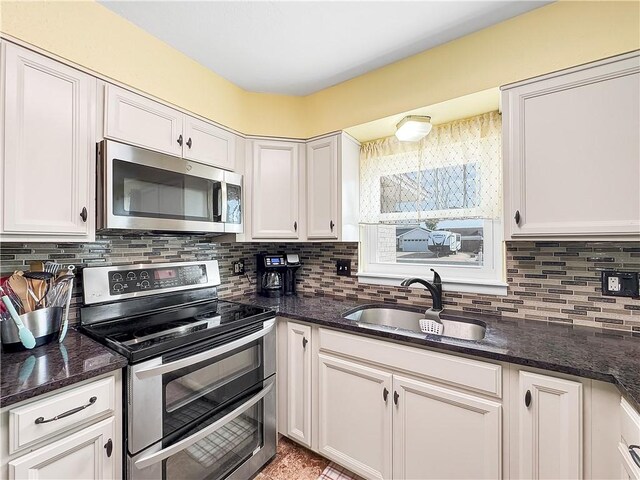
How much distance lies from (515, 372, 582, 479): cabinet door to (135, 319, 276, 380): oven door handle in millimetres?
1211

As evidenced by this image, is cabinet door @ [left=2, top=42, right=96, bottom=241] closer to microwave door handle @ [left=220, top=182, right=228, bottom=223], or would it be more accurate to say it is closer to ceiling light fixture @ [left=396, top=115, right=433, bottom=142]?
microwave door handle @ [left=220, top=182, right=228, bottom=223]

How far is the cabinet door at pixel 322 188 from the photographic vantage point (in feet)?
6.54

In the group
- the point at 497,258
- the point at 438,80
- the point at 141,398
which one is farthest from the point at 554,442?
the point at 438,80

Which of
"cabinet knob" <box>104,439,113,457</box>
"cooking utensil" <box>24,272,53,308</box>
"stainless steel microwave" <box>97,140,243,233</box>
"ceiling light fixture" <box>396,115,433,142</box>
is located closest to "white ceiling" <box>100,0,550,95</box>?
"ceiling light fixture" <box>396,115,433,142</box>

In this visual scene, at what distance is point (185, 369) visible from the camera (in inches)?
50.8

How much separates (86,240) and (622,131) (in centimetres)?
228

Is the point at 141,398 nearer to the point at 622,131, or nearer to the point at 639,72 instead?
the point at 622,131

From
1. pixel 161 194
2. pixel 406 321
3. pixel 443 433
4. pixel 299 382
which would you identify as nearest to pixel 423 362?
pixel 443 433

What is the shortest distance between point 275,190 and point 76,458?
162 cm

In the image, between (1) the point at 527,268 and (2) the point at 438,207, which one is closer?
(1) the point at 527,268

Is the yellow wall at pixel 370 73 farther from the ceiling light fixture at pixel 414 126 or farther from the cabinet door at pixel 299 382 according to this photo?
the cabinet door at pixel 299 382

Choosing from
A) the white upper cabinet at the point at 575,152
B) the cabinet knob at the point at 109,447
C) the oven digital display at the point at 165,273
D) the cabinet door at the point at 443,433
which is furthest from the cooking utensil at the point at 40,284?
the white upper cabinet at the point at 575,152

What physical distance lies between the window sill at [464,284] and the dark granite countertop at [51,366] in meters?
1.54

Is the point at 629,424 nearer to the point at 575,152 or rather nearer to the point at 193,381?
the point at 575,152
